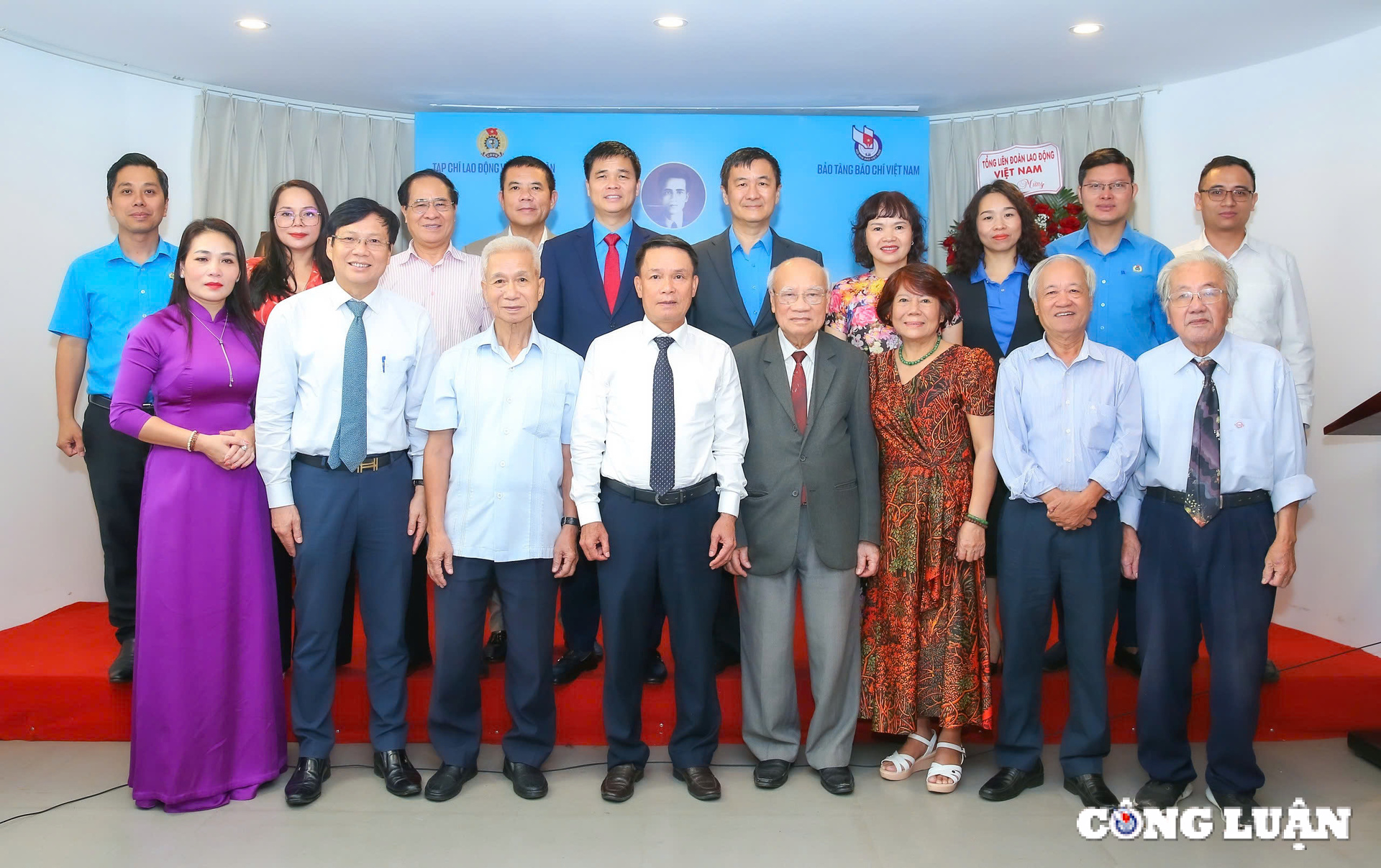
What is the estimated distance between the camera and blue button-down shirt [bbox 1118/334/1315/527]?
2.94 m

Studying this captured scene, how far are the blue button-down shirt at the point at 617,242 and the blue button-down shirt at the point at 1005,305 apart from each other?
140 centimetres

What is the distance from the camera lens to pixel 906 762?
329 cm

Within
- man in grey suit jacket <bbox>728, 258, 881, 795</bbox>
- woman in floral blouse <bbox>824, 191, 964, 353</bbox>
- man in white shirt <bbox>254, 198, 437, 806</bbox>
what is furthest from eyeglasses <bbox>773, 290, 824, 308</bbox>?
man in white shirt <bbox>254, 198, 437, 806</bbox>

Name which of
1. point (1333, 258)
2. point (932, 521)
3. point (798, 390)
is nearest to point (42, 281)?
point (798, 390)

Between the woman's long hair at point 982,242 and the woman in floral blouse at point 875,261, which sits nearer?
the woman in floral blouse at point 875,261

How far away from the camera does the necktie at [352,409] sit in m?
3.02

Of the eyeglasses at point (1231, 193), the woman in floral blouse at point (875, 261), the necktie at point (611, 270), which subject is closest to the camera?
the woman in floral blouse at point (875, 261)

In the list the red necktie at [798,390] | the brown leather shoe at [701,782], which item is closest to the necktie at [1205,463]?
the red necktie at [798,390]

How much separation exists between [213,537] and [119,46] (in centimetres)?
327

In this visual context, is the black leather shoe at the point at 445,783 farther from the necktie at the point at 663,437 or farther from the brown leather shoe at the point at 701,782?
the necktie at the point at 663,437

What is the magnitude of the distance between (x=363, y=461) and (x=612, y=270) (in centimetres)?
129

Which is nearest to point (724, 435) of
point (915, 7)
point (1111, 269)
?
point (1111, 269)

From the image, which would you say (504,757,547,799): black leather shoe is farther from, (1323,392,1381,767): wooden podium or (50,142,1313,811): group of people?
(1323,392,1381,767): wooden podium

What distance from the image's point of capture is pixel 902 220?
11.8 ft
